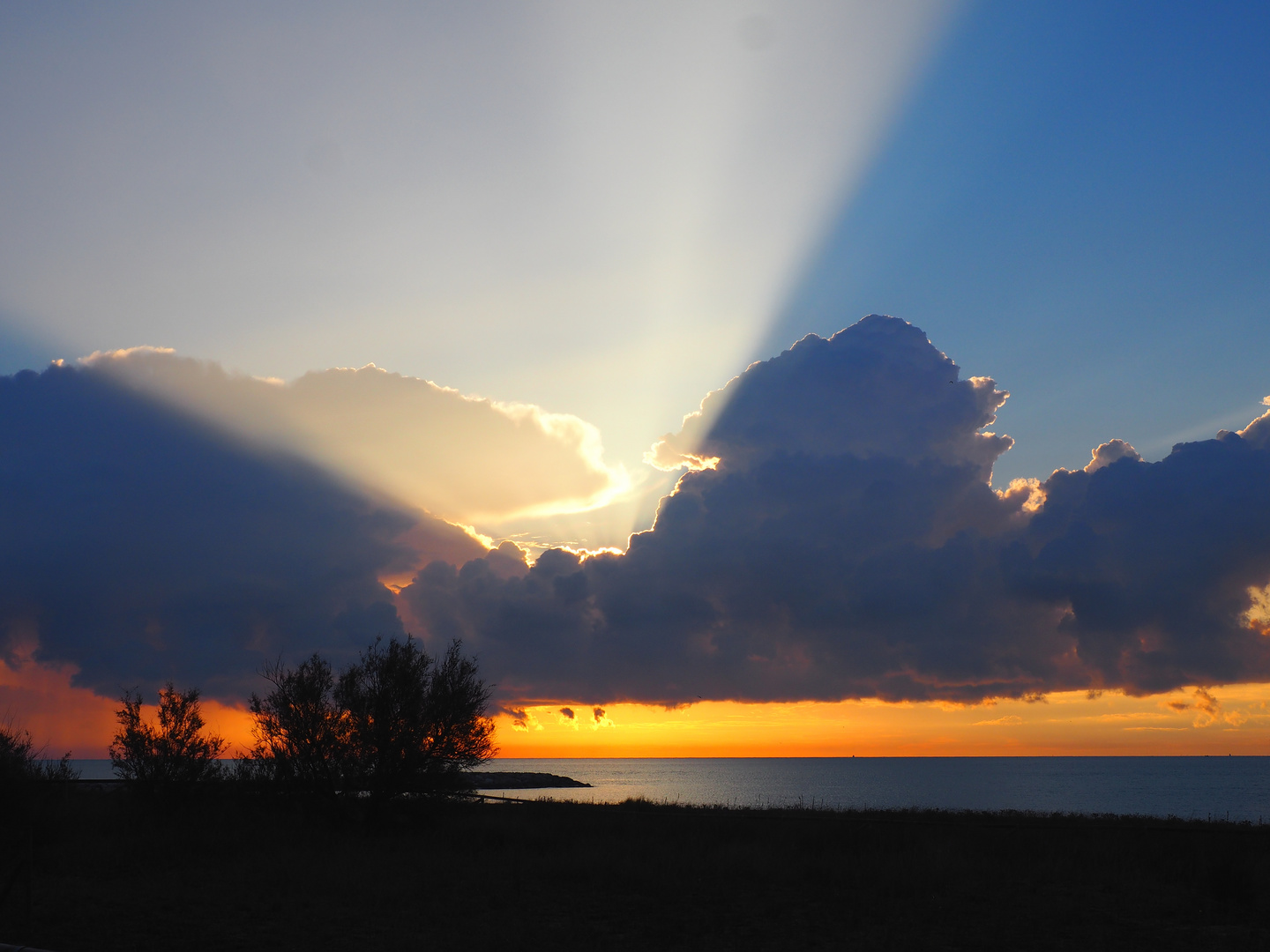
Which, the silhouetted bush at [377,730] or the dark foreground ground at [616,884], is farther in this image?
the silhouetted bush at [377,730]

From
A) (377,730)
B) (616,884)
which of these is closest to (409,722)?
(377,730)

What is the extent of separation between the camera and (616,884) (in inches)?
828

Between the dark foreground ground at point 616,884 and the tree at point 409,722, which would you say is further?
the tree at point 409,722

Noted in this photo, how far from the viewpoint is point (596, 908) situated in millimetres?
18156

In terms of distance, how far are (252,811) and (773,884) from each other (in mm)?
19880

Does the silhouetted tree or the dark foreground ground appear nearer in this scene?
the dark foreground ground

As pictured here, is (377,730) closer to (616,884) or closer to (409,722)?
(409,722)

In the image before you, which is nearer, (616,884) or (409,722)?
Result: (616,884)

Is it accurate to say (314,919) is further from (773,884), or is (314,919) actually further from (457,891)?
(773,884)

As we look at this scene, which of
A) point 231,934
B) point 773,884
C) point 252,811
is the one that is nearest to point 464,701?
point 252,811

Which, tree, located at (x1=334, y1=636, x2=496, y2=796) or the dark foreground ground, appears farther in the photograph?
tree, located at (x1=334, y1=636, x2=496, y2=796)

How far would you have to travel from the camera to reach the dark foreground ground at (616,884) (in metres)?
15.2

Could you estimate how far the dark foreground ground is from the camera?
15234 millimetres

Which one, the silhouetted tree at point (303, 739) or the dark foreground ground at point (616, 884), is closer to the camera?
the dark foreground ground at point (616, 884)
